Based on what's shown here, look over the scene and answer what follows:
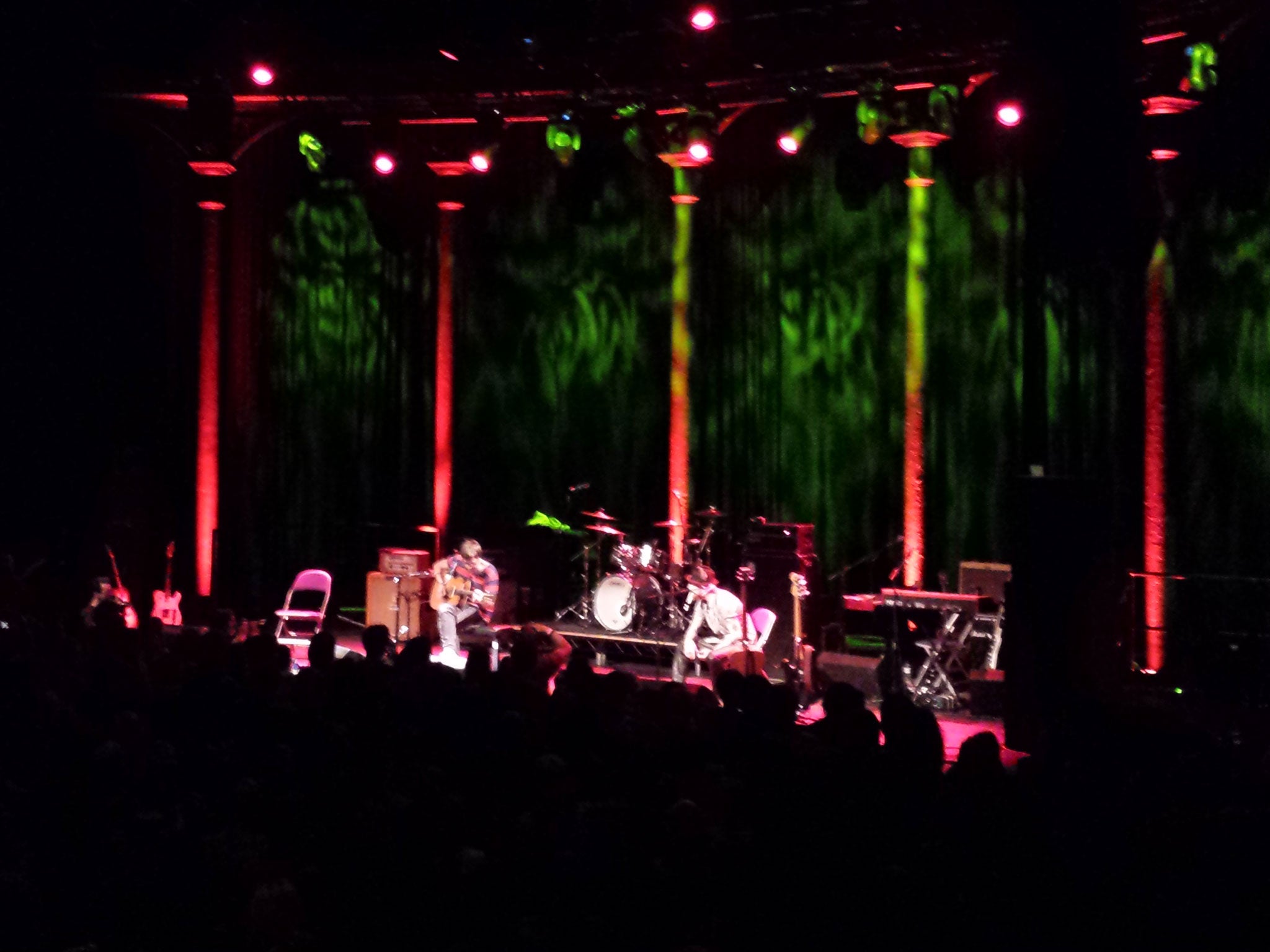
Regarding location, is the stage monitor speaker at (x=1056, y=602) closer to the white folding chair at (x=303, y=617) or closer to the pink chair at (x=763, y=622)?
the pink chair at (x=763, y=622)

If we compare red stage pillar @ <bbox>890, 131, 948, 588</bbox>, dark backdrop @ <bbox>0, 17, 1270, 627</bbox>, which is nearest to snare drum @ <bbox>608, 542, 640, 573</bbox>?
dark backdrop @ <bbox>0, 17, 1270, 627</bbox>

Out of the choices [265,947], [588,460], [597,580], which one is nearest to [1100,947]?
[265,947]

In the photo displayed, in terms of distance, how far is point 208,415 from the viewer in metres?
12.6

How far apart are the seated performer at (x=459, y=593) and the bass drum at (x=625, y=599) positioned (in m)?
0.78

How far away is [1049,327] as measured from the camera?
35.3 ft

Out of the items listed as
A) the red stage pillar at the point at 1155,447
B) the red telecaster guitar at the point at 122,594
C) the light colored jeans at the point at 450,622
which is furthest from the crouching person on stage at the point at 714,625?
the red telecaster guitar at the point at 122,594

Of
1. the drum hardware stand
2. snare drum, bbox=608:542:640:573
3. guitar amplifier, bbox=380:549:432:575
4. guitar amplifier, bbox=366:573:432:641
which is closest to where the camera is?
snare drum, bbox=608:542:640:573

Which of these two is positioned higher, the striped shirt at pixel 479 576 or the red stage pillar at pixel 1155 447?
the red stage pillar at pixel 1155 447

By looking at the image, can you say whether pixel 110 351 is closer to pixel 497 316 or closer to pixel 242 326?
pixel 242 326

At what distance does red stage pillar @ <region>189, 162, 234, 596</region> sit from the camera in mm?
12617

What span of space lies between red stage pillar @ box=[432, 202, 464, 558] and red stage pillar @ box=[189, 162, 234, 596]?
1.86 metres

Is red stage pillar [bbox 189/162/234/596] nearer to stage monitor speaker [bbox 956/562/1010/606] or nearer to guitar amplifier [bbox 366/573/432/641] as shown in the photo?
guitar amplifier [bbox 366/573/432/641]

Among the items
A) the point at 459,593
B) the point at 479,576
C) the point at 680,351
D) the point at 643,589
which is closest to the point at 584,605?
the point at 643,589

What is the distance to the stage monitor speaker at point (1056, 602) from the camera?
632 centimetres
